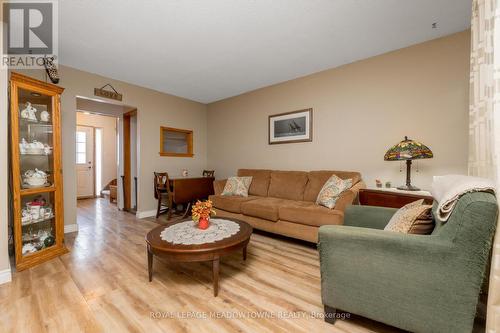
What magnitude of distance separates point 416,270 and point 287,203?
6.49ft

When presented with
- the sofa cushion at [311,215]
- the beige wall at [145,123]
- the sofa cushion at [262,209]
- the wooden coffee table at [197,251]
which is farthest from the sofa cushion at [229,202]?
the beige wall at [145,123]

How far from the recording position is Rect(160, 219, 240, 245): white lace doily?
5.99ft

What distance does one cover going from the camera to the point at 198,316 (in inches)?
58.9

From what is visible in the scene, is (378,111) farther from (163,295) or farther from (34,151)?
(34,151)

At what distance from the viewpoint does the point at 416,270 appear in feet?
3.68

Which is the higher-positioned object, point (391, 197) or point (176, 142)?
point (176, 142)

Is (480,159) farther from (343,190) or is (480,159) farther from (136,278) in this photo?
(136,278)

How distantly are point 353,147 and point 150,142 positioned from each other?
A: 355cm

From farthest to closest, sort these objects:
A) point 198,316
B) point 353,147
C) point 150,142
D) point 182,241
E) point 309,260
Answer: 1. point 150,142
2. point 353,147
3. point 309,260
4. point 182,241
5. point 198,316

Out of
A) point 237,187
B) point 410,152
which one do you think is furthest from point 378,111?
point 237,187

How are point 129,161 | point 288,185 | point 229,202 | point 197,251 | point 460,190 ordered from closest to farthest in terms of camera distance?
point 460,190
point 197,251
point 229,202
point 288,185
point 129,161

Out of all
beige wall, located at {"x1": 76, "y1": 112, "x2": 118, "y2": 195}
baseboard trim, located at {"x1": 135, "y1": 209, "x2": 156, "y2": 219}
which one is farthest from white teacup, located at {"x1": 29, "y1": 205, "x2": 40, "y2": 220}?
beige wall, located at {"x1": 76, "y1": 112, "x2": 118, "y2": 195}

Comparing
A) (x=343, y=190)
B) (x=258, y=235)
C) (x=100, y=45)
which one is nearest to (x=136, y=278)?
(x=258, y=235)

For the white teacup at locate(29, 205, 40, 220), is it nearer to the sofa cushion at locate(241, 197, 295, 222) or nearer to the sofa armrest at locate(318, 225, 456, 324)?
the sofa cushion at locate(241, 197, 295, 222)
